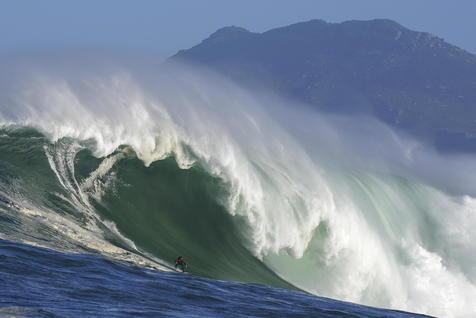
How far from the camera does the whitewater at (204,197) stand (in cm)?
2241

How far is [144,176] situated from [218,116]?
6.08 m

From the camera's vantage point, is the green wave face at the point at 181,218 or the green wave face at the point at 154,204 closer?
the green wave face at the point at 154,204

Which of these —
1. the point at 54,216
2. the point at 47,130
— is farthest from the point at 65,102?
the point at 54,216

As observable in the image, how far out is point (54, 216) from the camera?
2061cm

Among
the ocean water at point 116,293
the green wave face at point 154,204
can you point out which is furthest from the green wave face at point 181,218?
the ocean water at point 116,293

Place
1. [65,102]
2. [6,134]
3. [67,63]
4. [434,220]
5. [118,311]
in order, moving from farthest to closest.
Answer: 1. [434,220]
2. [67,63]
3. [65,102]
4. [6,134]
5. [118,311]

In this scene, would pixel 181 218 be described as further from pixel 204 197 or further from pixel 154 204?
pixel 204 197

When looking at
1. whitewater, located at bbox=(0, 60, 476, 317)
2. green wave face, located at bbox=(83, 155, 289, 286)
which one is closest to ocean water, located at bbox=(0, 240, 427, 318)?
whitewater, located at bbox=(0, 60, 476, 317)

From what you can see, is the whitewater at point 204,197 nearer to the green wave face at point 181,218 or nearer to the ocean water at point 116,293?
the green wave face at point 181,218

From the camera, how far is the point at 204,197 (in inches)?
1069

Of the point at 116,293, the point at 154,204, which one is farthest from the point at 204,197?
the point at 116,293

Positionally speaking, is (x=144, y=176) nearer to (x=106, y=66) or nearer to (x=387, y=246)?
(x=106, y=66)

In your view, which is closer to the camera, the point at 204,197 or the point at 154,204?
the point at 154,204

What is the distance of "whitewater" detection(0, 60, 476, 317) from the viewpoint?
22.4 metres
